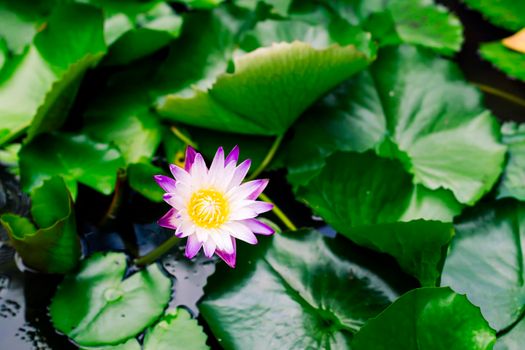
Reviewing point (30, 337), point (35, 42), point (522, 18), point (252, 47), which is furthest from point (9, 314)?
point (522, 18)

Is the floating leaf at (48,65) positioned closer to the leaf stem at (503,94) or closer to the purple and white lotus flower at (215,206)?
the purple and white lotus flower at (215,206)

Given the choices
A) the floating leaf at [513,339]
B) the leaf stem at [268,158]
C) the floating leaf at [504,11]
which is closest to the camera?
the floating leaf at [513,339]

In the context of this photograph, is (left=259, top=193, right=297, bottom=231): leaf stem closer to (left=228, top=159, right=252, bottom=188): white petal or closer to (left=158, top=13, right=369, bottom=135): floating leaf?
(left=158, top=13, right=369, bottom=135): floating leaf

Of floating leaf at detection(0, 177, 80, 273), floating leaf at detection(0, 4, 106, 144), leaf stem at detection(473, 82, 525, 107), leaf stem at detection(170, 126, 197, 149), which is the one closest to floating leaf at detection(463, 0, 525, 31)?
leaf stem at detection(473, 82, 525, 107)

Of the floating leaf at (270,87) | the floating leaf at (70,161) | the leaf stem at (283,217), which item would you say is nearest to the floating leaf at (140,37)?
the floating leaf at (270,87)

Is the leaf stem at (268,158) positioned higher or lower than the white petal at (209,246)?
lower

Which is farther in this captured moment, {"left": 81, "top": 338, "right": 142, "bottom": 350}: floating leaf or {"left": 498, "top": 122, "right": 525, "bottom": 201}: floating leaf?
{"left": 498, "top": 122, "right": 525, "bottom": 201}: floating leaf

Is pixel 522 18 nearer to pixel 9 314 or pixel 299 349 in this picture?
pixel 299 349
